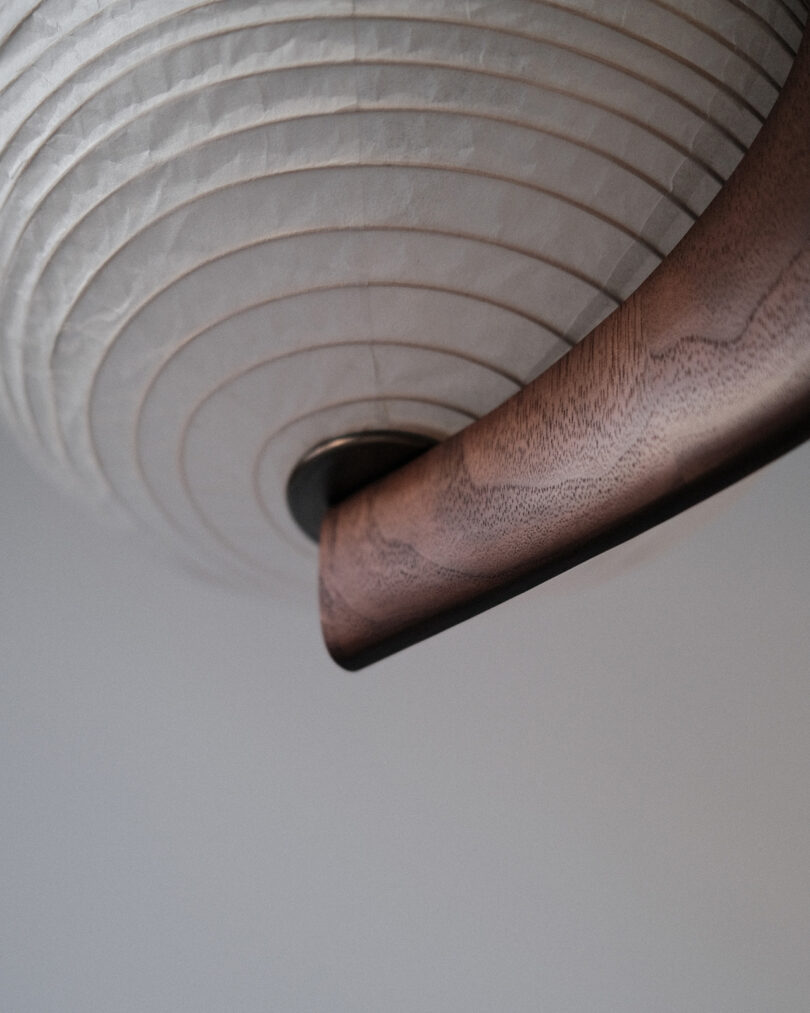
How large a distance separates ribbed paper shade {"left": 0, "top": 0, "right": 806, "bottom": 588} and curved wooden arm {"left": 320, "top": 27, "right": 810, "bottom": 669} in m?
0.03

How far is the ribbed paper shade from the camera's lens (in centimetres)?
24

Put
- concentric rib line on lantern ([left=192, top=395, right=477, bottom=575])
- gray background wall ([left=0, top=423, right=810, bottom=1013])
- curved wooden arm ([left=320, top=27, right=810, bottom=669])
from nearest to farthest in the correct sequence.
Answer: curved wooden arm ([left=320, top=27, right=810, bottom=669]), concentric rib line on lantern ([left=192, top=395, right=477, bottom=575]), gray background wall ([left=0, top=423, right=810, bottom=1013])

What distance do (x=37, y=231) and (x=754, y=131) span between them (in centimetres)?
19

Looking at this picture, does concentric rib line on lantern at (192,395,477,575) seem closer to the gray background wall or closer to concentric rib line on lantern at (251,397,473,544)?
concentric rib line on lantern at (251,397,473,544)

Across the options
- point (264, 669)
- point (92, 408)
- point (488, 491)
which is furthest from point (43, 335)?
point (264, 669)

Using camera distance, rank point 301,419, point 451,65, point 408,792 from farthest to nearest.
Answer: point 408,792 → point 301,419 → point 451,65

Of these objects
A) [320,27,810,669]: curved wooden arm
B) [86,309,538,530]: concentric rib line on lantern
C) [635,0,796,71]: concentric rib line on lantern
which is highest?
[635,0,796,71]: concentric rib line on lantern

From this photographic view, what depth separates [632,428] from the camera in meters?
0.25

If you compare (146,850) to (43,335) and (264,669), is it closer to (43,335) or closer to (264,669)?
(264,669)

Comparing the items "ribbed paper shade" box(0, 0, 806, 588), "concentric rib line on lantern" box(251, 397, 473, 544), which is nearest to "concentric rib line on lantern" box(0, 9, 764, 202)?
"ribbed paper shade" box(0, 0, 806, 588)

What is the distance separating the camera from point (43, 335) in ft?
1.04

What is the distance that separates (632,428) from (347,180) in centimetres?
9

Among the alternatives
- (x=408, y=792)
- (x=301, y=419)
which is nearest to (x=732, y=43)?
(x=301, y=419)

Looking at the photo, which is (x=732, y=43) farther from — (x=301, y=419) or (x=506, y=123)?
(x=301, y=419)
